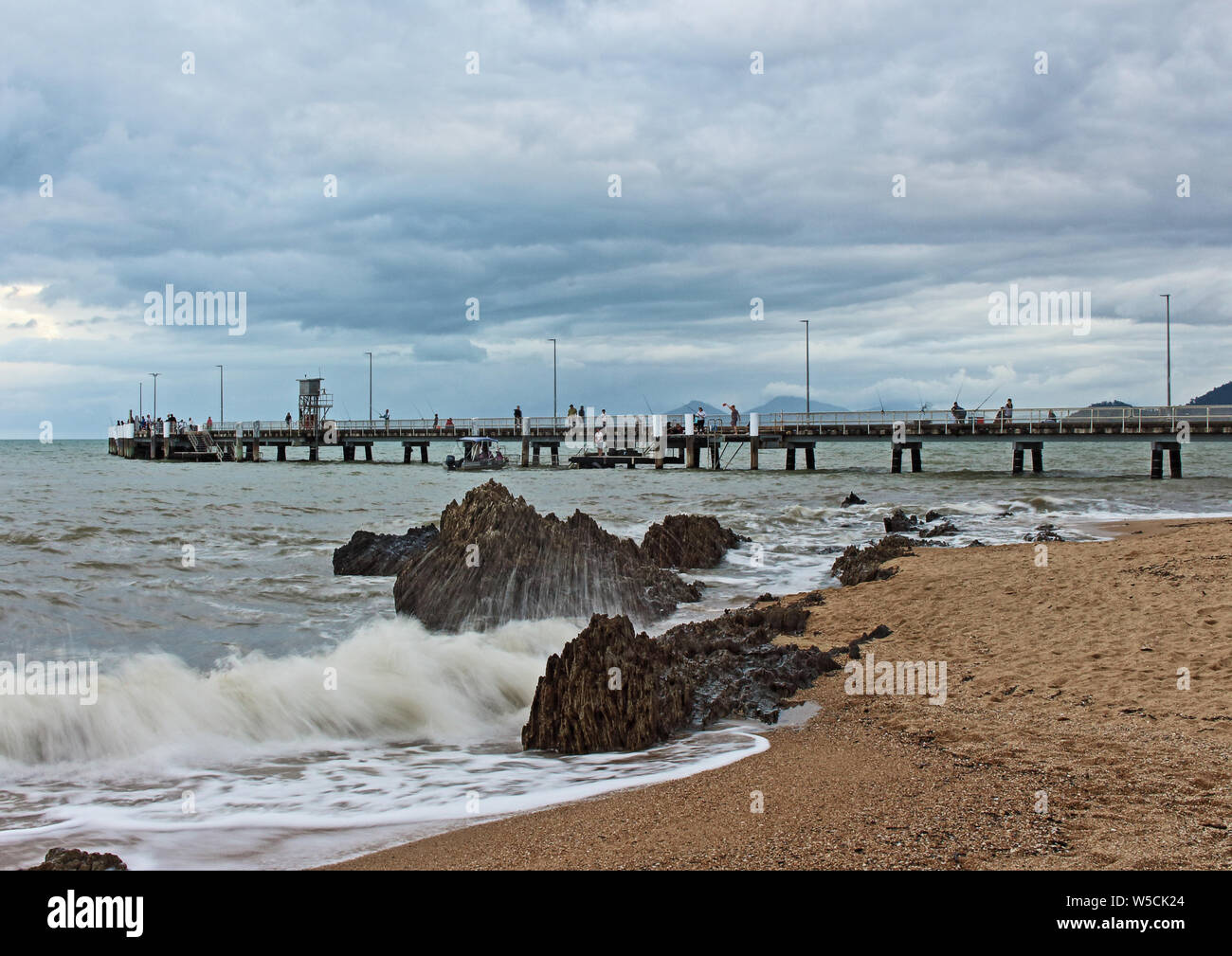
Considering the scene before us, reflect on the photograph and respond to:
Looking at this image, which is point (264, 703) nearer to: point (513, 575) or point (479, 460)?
point (513, 575)

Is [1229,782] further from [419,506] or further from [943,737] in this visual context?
[419,506]

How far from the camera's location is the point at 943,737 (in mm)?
6582

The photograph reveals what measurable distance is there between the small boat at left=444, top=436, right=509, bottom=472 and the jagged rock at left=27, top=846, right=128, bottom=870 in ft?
195

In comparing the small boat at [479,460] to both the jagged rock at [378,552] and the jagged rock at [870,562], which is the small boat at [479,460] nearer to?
the jagged rock at [378,552]

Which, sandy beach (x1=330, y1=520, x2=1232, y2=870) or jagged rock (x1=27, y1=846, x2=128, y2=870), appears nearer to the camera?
sandy beach (x1=330, y1=520, x2=1232, y2=870)

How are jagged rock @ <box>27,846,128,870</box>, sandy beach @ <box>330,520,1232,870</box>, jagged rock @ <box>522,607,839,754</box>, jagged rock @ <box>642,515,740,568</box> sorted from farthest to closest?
1. jagged rock @ <box>642,515,740,568</box>
2. jagged rock @ <box>522,607,839,754</box>
3. jagged rock @ <box>27,846,128,870</box>
4. sandy beach @ <box>330,520,1232,870</box>

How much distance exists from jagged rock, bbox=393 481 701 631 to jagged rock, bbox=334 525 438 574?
3.21 m

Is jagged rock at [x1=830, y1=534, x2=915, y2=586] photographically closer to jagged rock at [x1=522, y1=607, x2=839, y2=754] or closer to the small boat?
jagged rock at [x1=522, y1=607, x2=839, y2=754]

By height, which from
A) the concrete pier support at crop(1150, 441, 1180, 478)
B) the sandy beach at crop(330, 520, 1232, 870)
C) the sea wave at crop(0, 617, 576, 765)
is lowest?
the sea wave at crop(0, 617, 576, 765)

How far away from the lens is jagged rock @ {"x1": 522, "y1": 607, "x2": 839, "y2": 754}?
7.41m
